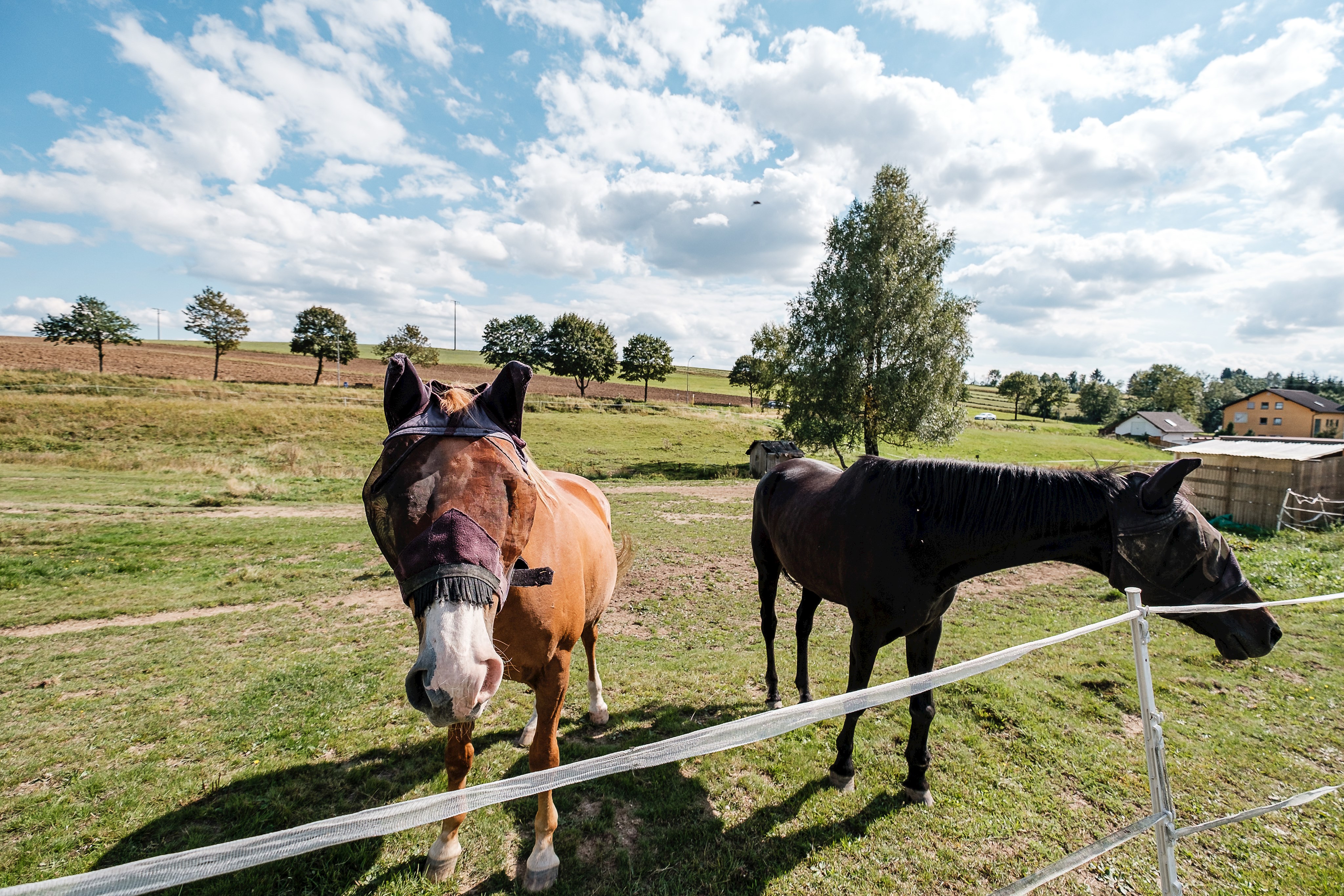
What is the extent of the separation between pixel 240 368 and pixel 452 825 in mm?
74011

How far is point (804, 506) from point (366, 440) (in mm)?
29235

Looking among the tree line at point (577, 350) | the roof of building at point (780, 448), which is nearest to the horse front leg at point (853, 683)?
the roof of building at point (780, 448)

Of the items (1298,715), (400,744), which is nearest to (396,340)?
(400,744)

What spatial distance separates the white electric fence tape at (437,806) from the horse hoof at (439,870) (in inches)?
55.3

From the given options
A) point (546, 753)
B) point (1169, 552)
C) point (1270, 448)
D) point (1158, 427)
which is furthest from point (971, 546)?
point (1158, 427)

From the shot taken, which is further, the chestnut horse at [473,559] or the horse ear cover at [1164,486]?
the horse ear cover at [1164,486]

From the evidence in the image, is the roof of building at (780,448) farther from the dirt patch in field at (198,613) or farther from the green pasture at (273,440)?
the dirt patch in field at (198,613)

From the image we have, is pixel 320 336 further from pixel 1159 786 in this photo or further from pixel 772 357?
pixel 1159 786

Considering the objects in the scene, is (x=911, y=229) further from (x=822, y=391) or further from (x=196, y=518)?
(x=196, y=518)

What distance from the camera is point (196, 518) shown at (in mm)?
12609

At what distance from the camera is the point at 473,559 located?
5.65ft

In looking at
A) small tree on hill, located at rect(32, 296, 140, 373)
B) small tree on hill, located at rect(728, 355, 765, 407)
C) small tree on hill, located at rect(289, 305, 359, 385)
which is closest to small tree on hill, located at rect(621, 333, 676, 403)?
small tree on hill, located at rect(728, 355, 765, 407)

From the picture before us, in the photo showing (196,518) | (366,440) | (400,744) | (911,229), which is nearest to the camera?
(400,744)

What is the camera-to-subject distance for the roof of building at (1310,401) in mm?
59406
